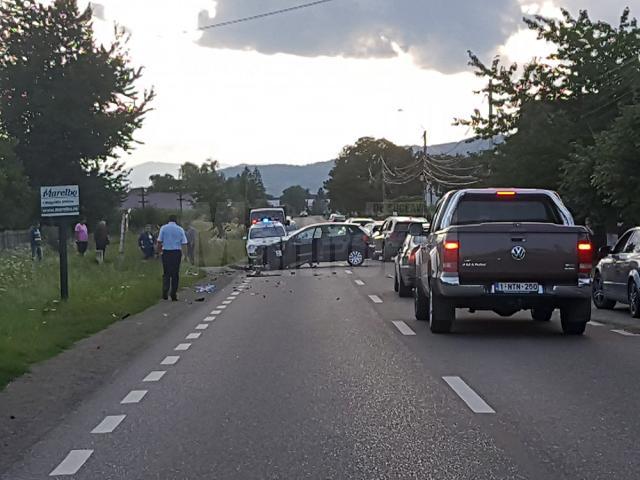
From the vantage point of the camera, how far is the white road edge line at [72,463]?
263 inches

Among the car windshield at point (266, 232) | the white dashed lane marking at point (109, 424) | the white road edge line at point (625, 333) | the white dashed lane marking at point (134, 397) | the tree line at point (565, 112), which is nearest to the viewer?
the white dashed lane marking at point (109, 424)

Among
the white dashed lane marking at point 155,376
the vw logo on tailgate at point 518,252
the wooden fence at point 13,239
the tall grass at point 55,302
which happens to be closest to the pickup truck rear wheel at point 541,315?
the vw logo on tailgate at point 518,252

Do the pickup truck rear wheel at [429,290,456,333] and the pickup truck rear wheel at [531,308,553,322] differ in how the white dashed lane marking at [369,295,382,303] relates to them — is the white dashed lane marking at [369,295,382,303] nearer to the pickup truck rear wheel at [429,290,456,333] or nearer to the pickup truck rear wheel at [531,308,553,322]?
the pickup truck rear wheel at [531,308,553,322]

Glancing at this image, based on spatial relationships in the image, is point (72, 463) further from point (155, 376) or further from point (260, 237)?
point (260, 237)

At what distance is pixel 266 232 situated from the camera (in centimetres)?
4066

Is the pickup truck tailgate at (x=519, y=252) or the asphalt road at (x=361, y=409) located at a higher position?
the pickup truck tailgate at (x=519, y=252)

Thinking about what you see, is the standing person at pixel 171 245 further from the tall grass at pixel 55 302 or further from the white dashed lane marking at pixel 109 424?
the white dashed lane marking at pixel 109 424

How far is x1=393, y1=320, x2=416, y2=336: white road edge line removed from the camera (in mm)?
14662

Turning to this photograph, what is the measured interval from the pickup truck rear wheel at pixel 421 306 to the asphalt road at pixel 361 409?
0.85 m

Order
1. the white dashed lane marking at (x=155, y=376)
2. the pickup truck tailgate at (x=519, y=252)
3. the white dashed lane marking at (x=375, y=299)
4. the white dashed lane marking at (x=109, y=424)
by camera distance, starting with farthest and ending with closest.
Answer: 1. the white dashed lane marking at (x=375, y=299)
2. the pickup truck tailgate at (x=519, y=252)
3. the white dashed lane marking at (x=155, y=376)
4. the white dashed lane marking at (x=109, y=424)

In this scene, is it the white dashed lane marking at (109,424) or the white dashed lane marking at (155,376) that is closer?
the white dashed lane marking at (109,424)

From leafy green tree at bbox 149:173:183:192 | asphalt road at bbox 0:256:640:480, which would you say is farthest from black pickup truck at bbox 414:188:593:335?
leafy green tree at bbox 149:173:183:192

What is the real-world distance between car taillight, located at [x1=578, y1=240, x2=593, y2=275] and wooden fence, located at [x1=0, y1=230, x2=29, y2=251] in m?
38.9

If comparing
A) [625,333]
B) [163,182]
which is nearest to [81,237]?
[625,333]
